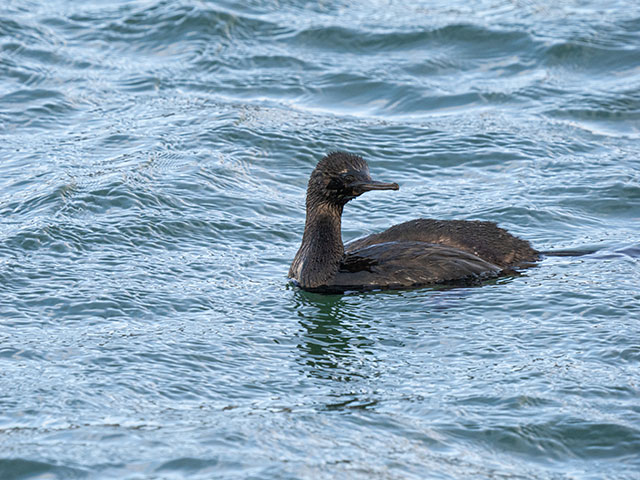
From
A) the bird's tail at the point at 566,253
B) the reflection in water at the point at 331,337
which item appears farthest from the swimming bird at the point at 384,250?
the reflection in water at the point at 331,337

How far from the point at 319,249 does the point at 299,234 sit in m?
1.51

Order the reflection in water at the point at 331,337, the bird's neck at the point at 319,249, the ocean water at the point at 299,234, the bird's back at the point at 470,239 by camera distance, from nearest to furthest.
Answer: the ocean water at the point at 299,234, the reflection in water at the point at 331,337, the bird's neck at the point at 319,249, the bird's back at the point at 470,239

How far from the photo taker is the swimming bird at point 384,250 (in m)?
9.10

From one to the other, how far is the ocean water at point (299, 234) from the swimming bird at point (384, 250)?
20 cm

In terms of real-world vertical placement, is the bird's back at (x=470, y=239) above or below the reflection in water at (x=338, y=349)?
above

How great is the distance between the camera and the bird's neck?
30.1 ft

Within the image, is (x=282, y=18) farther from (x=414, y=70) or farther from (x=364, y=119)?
(x=364, y=119)

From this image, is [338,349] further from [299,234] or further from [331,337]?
[299,234]

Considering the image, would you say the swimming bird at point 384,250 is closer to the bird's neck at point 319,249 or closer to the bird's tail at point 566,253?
the bird's neck at point 319,249

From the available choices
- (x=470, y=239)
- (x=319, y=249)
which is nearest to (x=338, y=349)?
(x=319, y=249)

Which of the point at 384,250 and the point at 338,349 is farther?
the point at 384,250

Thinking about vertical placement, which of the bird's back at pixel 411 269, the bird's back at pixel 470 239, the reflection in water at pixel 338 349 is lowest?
the reflection in water at pixel 338 349

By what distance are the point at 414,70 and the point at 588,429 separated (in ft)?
31.0

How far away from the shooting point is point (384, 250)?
926 centimetres
